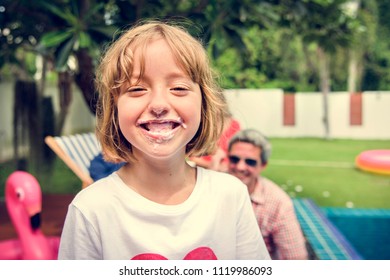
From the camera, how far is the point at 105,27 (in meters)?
2.40

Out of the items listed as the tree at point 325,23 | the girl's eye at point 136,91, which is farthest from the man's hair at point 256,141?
the tree at point 325,23

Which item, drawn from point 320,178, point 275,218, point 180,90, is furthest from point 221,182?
point 320,178

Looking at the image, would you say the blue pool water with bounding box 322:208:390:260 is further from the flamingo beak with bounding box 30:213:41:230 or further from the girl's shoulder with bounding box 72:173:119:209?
the girl's shoulder with bounding box 72:173:119:209

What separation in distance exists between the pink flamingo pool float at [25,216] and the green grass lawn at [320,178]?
215 cm

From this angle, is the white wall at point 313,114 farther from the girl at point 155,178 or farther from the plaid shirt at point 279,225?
the girl at point 155,178

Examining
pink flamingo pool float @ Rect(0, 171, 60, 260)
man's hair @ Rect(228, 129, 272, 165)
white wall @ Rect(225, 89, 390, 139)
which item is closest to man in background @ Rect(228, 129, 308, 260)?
man's hair @ Rect(228, 129, 272, 165)

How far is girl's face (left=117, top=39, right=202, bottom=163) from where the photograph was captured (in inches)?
37.0

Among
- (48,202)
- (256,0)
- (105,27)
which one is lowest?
(48,202)

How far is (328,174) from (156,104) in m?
5.30

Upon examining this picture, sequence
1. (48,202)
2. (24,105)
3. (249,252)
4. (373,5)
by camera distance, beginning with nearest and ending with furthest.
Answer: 1. (249,252)
2. (48,202)
3. (24,105)
4. (373,5)

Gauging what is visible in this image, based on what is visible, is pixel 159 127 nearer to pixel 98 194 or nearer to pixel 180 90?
pixel 180 90

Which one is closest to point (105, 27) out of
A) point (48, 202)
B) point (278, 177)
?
point (48, 202)
